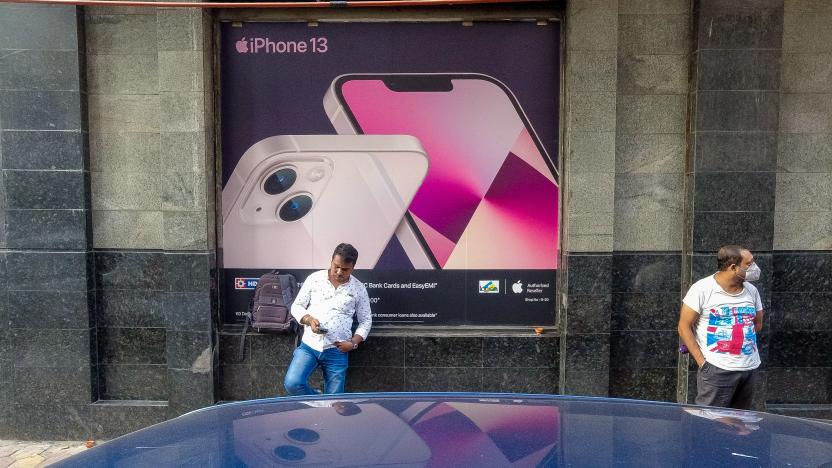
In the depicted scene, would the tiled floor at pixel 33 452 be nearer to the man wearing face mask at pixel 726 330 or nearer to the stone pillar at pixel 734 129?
the man wearing face mask at pixel 726 330

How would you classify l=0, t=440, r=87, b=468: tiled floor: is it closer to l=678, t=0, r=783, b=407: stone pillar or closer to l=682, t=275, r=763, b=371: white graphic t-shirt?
l=682, t=275, r=763, b=371: white graphic t-shirt

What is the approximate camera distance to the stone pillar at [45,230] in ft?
18.1

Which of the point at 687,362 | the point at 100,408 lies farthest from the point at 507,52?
the point at 100,408

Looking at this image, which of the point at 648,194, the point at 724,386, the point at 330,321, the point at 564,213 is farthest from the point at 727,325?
the point at 330,321

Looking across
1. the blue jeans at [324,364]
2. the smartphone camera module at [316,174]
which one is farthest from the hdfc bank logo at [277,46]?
the blue jeans at [324,364]

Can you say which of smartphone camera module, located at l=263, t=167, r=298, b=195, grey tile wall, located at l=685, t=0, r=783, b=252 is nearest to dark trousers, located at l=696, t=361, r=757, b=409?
grey tile wall, located at l=685, t=0, r=783, b=252

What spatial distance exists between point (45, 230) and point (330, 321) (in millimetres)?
2810

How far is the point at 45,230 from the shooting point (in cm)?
559

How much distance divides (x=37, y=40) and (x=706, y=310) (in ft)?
19.5

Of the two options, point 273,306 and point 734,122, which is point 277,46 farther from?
point 734,122

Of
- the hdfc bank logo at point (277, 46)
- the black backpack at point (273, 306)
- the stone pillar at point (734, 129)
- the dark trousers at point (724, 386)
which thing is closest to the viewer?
the dark trousers at point (724, 386)

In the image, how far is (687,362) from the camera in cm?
566

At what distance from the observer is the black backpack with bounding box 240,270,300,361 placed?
18.3ft

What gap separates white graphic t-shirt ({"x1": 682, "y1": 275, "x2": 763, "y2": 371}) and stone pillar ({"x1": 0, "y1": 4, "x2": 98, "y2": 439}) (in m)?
5.19
